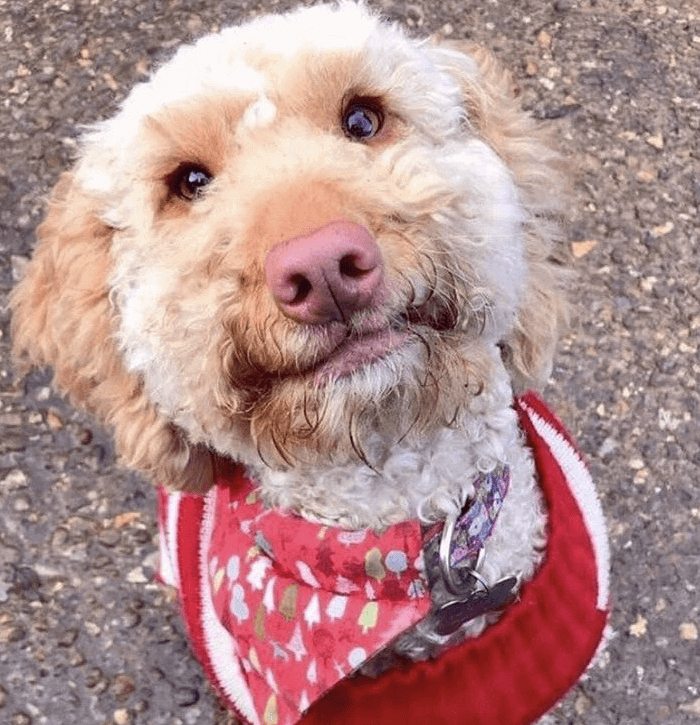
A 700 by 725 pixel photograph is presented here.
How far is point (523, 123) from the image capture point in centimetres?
155

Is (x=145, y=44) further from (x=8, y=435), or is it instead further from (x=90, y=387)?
(x=90, y=387)

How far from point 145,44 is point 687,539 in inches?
65.9

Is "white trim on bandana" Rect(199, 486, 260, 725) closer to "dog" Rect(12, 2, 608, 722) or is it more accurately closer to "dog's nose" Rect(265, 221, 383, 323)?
"dog" Rect(12, 2, 608, 722)

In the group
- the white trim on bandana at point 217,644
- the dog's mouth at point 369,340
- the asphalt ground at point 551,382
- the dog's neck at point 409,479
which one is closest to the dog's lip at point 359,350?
the dog's mouth at point 369,340

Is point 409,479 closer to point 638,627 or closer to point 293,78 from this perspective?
point 293,78

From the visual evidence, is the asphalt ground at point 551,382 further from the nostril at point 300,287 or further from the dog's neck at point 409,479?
the nostril at point 300,287

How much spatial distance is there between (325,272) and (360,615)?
592 mm

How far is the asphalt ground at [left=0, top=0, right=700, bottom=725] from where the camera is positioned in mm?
2125

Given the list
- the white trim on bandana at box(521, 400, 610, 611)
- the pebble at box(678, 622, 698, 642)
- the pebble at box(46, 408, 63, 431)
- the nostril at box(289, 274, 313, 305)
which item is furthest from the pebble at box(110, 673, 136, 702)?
the nostril at box(289, 274, 313, 305)

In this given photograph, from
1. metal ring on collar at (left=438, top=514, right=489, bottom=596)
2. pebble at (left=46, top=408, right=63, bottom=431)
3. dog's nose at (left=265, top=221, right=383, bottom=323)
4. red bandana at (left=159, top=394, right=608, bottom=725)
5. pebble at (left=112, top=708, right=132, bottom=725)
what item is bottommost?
pebble at (left=112, top=708, right=132, bottom=725)

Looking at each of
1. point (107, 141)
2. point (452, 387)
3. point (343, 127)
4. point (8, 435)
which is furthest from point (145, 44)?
point (452, 387)

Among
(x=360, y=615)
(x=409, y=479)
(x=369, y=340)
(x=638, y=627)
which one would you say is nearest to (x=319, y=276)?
(x=369, y=340)

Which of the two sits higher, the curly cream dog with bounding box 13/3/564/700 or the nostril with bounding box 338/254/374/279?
the nostril with bounding box 338/254/374/279

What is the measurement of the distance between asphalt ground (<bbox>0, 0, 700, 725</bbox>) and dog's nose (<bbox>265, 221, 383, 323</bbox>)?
1.23 metres
